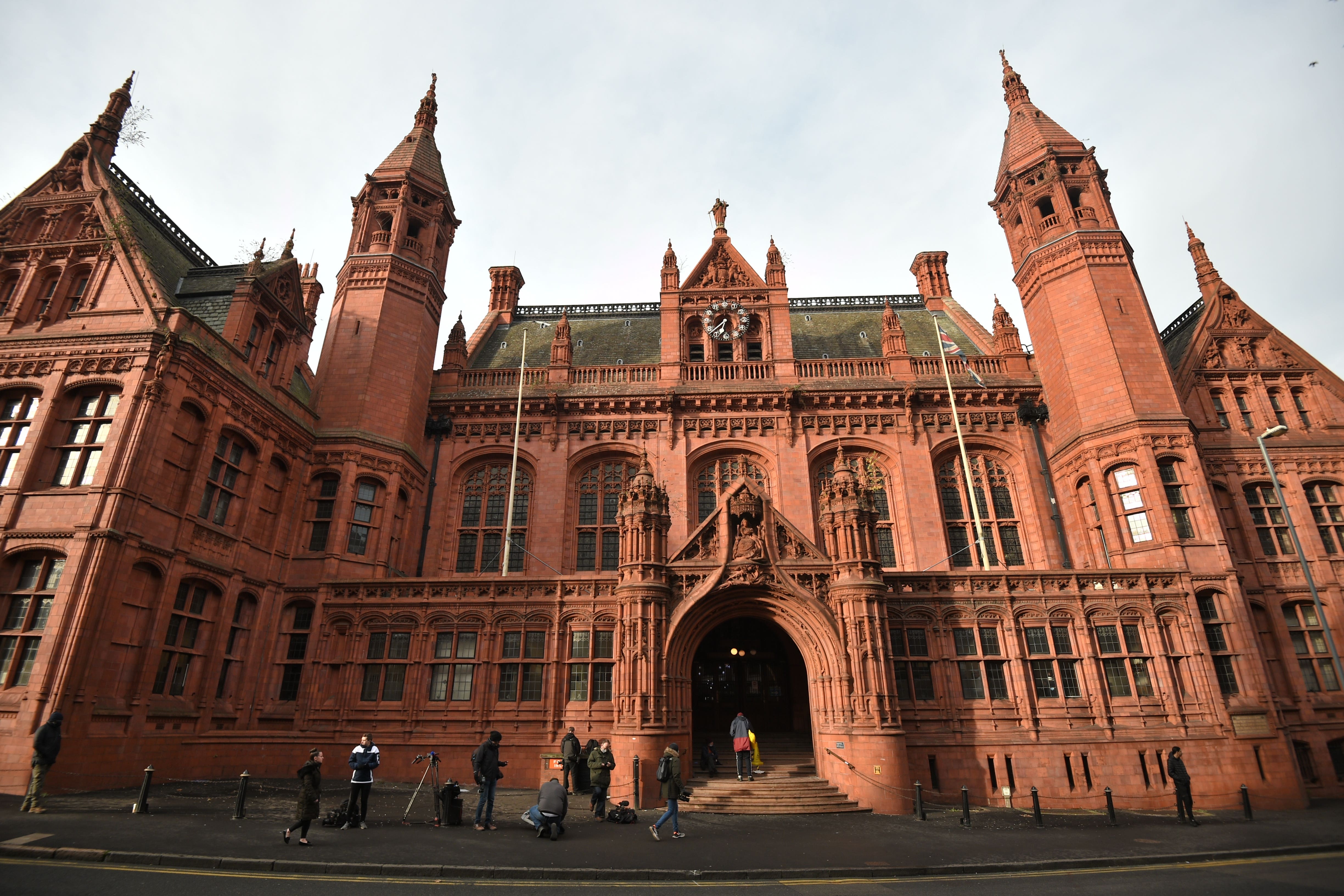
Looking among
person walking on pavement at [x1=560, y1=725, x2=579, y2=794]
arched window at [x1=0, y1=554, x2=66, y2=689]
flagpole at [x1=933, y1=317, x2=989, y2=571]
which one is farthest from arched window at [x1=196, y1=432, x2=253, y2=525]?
flagpole at [x1=933, y1=317, x2=989, y2=571]

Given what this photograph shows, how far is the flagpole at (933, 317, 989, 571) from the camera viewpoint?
26.8m

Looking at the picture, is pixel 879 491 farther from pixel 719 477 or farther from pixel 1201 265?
pixel 1201 265

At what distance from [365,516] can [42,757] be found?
45.3 feet

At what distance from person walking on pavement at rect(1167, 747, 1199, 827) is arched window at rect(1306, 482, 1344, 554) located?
53.7ft

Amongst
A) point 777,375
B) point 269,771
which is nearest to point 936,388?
point 777,375

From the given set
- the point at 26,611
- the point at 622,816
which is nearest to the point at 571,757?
the point at 622,816

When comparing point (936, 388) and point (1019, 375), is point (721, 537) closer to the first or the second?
point (936, 388)

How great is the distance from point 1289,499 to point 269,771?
133ft

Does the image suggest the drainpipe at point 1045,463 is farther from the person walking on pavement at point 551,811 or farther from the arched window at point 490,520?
the person walking on pavement at point 551,811

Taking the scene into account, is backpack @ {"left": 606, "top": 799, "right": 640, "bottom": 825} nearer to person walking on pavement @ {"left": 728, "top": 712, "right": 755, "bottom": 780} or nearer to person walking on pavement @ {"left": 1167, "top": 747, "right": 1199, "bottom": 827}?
person walking on pavement @ {"left": 728, "top": 712, "right": 755, "bottom": 780}

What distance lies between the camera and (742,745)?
19828mm

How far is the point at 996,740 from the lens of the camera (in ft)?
70.0

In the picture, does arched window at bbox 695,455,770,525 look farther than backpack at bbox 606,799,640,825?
Yes

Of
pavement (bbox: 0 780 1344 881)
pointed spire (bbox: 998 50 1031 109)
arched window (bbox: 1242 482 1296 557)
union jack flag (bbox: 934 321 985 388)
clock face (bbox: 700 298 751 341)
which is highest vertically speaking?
pointed spire (bbox: 998 50 1031 109)
